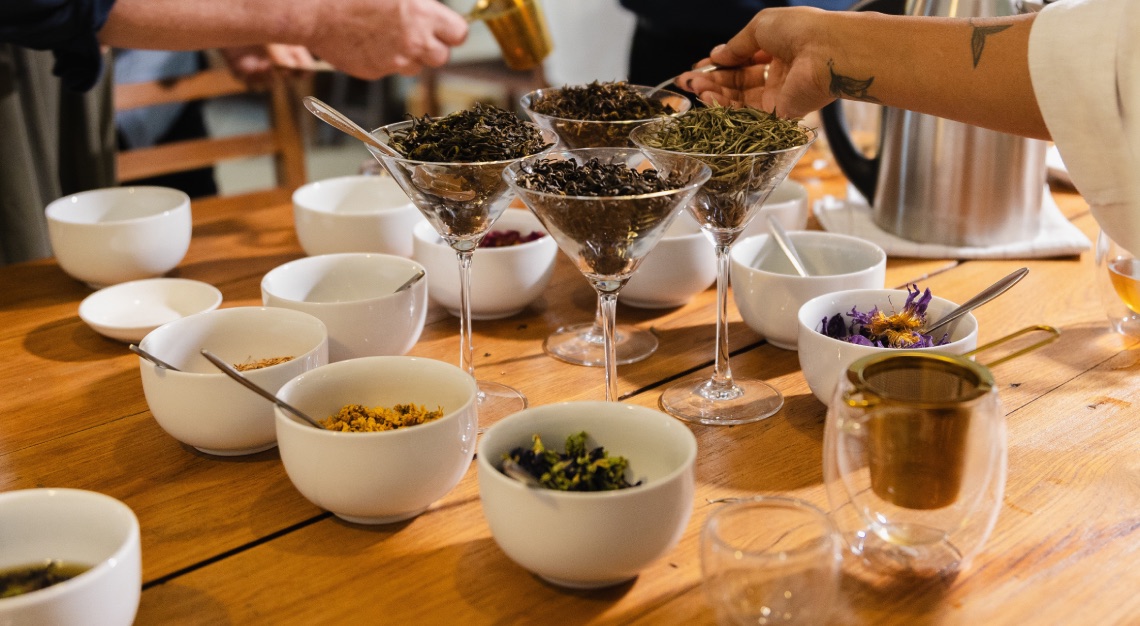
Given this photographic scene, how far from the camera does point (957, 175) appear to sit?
1.64 m

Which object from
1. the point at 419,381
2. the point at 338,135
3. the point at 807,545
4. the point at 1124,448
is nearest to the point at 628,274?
the point at 419,381

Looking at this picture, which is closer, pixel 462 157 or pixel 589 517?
pixel 589 517

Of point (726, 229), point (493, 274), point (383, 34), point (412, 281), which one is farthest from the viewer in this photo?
point (383, 34)

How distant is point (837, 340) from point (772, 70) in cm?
55

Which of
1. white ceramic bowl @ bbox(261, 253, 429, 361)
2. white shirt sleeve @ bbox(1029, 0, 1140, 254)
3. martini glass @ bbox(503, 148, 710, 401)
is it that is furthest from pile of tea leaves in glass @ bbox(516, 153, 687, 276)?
white shirt sleeve @ bbox(1029, 0, 1140, 254)

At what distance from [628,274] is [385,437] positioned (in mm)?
328

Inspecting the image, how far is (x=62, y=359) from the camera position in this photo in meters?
1.34

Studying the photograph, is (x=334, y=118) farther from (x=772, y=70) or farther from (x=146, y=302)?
(x=772, y=70)

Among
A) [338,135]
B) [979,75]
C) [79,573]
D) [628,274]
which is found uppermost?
[979,75]

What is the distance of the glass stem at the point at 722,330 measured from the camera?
3.98 feet

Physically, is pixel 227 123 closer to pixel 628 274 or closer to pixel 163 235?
pixel 163 235

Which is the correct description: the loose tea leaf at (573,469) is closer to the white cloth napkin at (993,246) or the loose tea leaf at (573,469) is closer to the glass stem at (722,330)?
the glass stem at (722,330)

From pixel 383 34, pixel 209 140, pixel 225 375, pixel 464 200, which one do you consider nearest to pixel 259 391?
pixel 225 375

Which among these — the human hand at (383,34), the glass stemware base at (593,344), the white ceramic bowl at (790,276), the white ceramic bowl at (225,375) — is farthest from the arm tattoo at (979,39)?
the human hand at (383,34)
